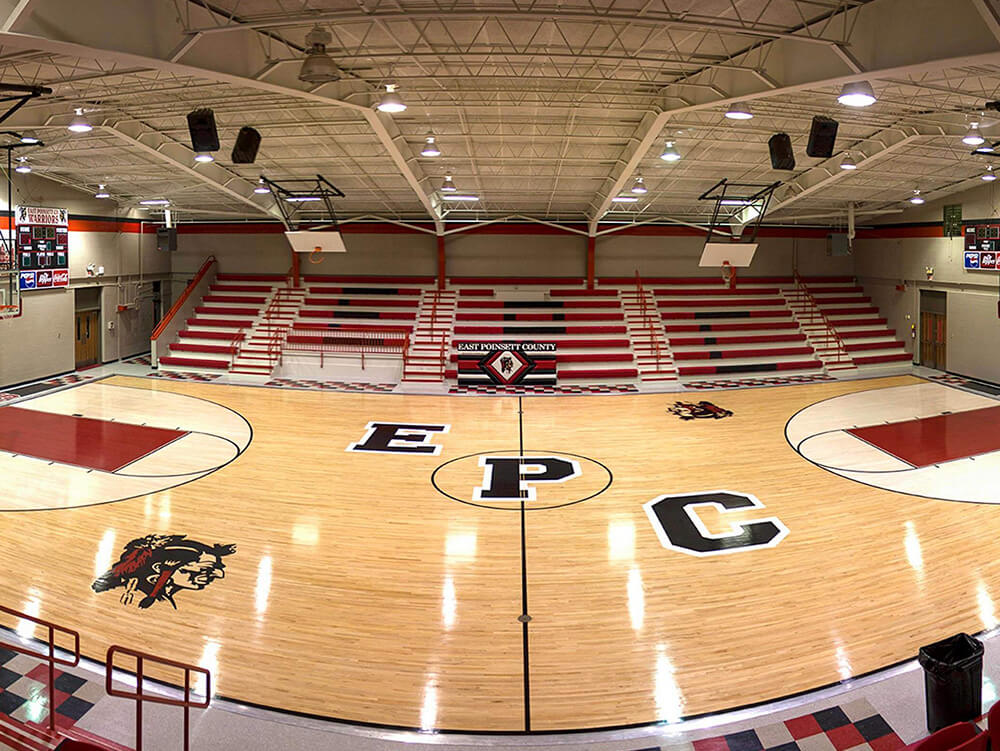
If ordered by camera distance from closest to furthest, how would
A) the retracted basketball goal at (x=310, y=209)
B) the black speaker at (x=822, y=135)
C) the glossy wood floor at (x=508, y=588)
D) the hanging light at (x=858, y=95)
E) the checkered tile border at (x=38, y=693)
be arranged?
the checkered tile border at (x=38, y=693), the glossy wood floor at (x=508, y=588), the hanging light at (x=858, y=95), the black speaker at (x=822, y=135), the retracted basketball goal at (x=310, y=209)

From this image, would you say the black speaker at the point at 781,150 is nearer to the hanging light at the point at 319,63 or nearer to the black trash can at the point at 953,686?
the hanging light at the point at 319,63

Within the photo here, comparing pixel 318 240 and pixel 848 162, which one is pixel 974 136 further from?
pixel 318 240

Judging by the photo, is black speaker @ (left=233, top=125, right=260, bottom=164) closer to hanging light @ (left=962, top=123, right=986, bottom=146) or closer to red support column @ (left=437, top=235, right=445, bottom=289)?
red support column @ (left=437, top=235, right=445, bottom=289)

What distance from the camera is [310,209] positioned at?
24.7 m

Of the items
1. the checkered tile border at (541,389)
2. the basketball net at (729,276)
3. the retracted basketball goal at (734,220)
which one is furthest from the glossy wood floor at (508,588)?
the basketball net at (729,276)

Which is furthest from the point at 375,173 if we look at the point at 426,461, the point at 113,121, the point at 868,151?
the point at 868,151

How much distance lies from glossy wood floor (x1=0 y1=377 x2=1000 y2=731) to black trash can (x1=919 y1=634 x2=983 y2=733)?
1.06 meters

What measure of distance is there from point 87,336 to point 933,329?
28.5 m

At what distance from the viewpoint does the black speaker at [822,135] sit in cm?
1210

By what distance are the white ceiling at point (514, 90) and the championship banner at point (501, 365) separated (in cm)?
467

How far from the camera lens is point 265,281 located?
27156 mm

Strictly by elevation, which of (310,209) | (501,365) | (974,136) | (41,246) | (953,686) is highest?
(310,209)

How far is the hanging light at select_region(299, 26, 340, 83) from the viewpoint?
9.51m

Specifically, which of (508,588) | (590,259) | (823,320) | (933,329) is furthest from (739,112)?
(933,329)
